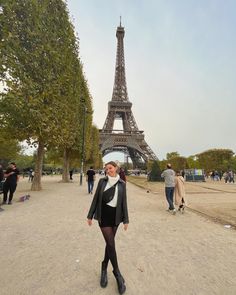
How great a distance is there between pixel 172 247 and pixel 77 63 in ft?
69.5

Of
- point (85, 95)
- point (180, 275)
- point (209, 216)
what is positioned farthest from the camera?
point (85, 95)

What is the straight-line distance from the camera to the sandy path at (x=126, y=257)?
12.7ft

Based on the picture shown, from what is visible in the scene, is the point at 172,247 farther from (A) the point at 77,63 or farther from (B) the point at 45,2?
(A) the point at 77,63

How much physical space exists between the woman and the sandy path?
40cm

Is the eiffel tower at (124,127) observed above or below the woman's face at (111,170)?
above

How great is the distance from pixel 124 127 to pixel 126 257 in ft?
254

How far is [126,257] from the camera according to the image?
519 cm

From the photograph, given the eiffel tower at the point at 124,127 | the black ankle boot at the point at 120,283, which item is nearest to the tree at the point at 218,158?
the eiffel tower at the point at 124,127

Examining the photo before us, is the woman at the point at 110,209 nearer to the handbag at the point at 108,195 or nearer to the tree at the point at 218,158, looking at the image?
the handbag at the point at 108,195

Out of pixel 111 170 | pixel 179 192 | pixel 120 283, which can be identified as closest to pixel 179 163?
pixel 179 192

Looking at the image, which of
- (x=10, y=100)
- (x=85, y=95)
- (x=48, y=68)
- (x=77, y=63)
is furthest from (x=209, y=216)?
(x=85, y=95)

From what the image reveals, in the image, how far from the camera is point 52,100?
17469 mm

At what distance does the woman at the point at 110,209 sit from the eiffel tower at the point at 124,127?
67.6m

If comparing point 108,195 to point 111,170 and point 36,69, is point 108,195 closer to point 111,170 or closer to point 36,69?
point 111,170
